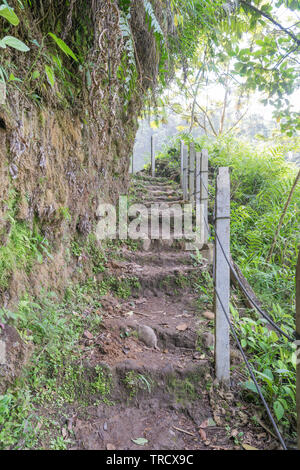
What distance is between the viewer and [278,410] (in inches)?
71.4

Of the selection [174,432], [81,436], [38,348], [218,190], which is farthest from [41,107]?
[174,432]

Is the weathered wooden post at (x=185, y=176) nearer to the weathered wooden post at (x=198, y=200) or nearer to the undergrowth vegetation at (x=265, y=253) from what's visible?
the undergrowth vegetation at (x=265, y=253)

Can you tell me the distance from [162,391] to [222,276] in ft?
3.09

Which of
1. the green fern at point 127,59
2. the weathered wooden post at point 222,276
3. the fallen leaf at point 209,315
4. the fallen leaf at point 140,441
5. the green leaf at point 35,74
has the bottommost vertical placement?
the fallen leaf at point 140,441

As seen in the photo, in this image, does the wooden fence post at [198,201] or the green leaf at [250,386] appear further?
the wooden fence post at [198,201]

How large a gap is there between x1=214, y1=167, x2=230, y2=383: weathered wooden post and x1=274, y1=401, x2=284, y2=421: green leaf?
15.2 inches

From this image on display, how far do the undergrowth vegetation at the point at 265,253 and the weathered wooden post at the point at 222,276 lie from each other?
0.64ft

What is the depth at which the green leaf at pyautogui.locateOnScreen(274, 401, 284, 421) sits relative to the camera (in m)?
1.79

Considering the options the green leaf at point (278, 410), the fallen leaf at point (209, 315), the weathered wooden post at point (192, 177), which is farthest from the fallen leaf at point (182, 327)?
the weathered wooden post at point (192, 177)

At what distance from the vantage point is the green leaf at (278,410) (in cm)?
179

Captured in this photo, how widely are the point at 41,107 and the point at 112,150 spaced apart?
196cm

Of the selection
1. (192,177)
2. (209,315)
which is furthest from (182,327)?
(192,177)

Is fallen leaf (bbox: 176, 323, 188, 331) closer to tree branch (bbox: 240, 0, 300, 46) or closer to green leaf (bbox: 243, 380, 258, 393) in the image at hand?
green leaf (bbox: 243, 380, 258, 393)

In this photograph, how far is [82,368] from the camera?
6.65 feet
